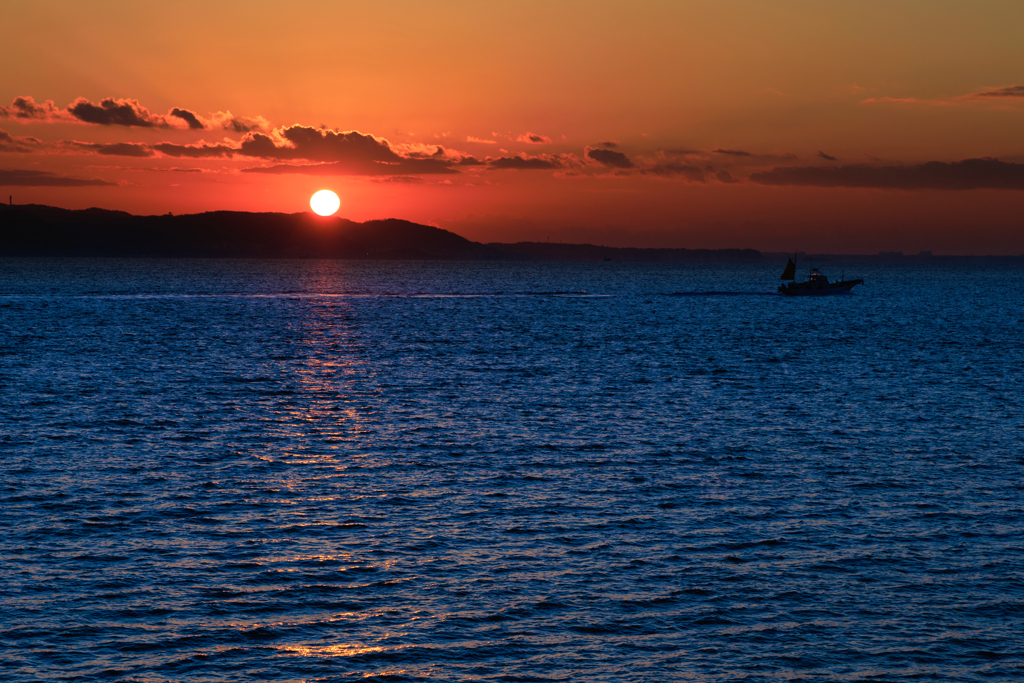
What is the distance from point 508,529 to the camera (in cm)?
2962

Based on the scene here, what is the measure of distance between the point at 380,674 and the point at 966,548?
762 inches

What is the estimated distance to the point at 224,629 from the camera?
69.4ft

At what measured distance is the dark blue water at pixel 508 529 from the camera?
2023 cm

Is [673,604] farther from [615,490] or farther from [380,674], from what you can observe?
[615,490]

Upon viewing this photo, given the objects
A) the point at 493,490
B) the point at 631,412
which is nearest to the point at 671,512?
the point at 493,490

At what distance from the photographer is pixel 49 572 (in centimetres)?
2491

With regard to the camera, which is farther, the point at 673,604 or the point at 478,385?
the point at 478,385

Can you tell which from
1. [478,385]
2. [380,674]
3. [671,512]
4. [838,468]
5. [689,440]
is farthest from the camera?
[478,385]

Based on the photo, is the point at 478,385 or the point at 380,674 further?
the point at 478,385

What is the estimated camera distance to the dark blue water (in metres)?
20.2

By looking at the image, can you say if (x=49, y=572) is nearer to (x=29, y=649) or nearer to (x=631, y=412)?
(x=29, y=649)

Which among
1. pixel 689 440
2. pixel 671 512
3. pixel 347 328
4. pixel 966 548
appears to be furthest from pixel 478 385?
pixel 347 328

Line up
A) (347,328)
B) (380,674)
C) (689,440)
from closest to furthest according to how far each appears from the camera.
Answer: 1. (380,674)
2. (689,440)
3. (347,328)

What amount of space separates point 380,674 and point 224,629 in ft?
15.0
